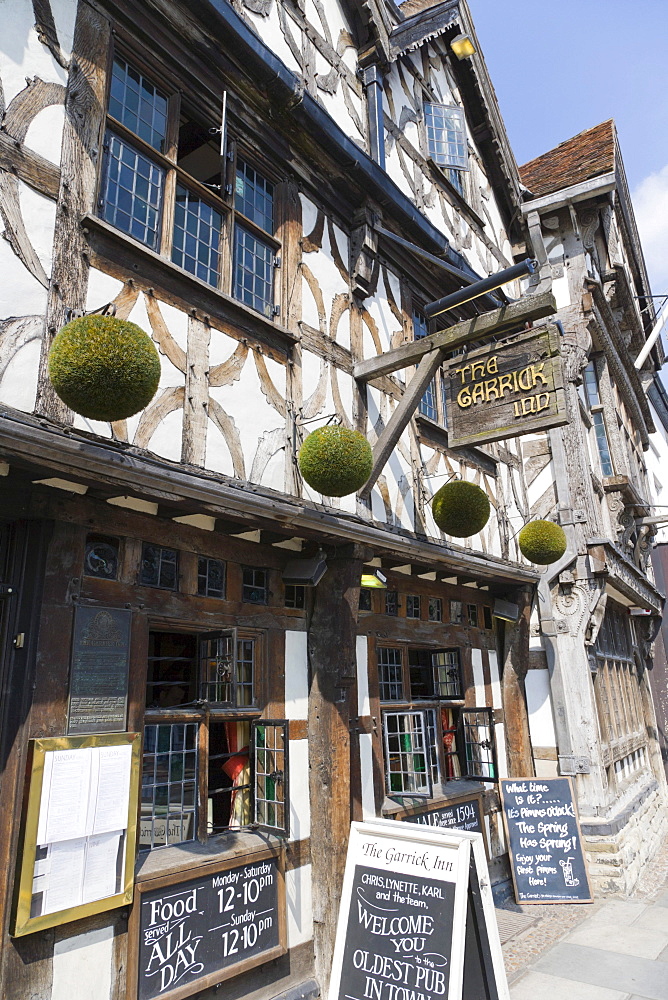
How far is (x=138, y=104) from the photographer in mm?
4934

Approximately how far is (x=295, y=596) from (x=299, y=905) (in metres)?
2.33

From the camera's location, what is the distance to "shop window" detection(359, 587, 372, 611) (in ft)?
21.4

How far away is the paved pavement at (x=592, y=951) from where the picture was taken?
5133 millimetres

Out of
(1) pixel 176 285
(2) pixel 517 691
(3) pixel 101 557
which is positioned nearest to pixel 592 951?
(2) pixel 517 691

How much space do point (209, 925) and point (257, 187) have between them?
19.1 ft

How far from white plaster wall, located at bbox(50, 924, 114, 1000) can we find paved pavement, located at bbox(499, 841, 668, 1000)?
A: 10.2ft

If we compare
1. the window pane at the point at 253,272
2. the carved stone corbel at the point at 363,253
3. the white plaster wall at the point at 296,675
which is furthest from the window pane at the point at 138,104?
the white plaster wall at the point at 296,675

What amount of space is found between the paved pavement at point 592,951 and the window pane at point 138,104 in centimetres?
704

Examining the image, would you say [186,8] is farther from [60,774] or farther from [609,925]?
[609,925]

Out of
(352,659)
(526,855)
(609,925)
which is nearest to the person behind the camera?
(352,659)

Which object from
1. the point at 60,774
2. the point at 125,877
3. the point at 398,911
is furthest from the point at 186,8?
the point at 398,911

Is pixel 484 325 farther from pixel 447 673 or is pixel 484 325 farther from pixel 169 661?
pixel 169 661

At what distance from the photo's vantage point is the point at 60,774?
11.9ft

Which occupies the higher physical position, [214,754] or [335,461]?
[335,461]
